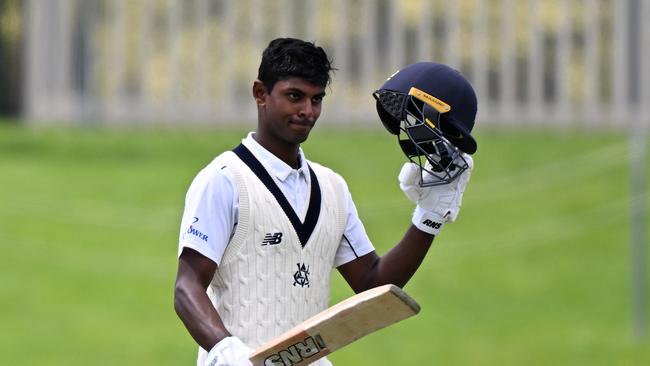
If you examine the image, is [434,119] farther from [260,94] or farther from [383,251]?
[383,251]

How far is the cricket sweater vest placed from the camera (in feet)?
16.0

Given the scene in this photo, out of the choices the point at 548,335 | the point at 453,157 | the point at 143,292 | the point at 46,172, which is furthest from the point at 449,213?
the point at 46,172

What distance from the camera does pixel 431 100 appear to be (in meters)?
4.88

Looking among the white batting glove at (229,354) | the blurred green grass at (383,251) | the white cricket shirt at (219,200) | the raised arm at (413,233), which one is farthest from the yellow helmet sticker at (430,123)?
the blurred green grass at (383,251)

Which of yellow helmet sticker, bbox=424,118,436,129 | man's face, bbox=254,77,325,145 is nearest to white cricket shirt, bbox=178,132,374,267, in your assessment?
man's face, bbox=254,77,325,145

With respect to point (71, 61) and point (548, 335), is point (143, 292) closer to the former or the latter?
point (548, 335)

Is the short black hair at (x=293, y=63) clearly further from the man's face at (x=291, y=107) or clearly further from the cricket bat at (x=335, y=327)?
the cricket bat at (x=335, y=327)

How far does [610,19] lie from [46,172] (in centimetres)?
1129

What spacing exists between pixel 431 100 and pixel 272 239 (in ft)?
2.31

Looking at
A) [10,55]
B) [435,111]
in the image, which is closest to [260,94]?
[435,111]

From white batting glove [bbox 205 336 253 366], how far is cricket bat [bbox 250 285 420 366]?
0.04 meters

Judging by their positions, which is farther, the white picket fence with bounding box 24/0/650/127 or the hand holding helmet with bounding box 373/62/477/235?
the white picket fence with bounding box 24/0/650/127

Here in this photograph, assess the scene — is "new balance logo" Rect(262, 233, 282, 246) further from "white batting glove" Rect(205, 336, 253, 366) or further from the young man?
"white batting glove" Rect(205, 336, 253, 366)

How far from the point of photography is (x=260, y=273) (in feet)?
16.1
